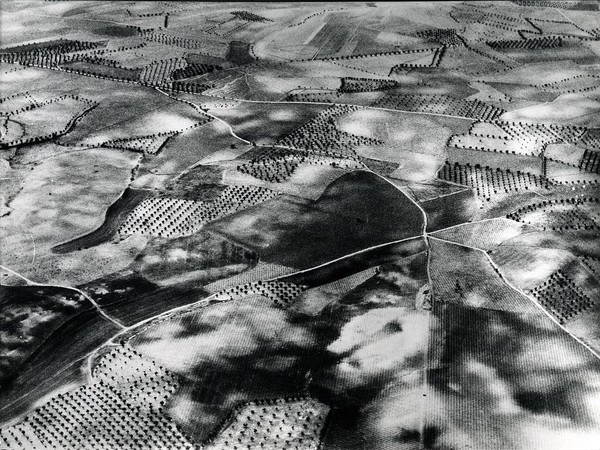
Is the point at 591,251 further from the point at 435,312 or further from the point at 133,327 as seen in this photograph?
the point at 133,327

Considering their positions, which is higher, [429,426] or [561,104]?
[561,104]

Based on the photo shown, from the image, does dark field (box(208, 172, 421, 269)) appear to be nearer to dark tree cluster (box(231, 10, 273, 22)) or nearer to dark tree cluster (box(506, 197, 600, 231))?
dark tree cluster (box(506, 197, 600, 231))

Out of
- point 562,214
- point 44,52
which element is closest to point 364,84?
point 562,214

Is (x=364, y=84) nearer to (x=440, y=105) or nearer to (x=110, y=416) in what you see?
(x=440, y=105)

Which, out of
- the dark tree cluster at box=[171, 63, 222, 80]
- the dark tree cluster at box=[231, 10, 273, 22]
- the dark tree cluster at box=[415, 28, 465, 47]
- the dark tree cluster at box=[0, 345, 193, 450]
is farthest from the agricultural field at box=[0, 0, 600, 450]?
the dark tree cluster at box=[231, 10, 273, 22]

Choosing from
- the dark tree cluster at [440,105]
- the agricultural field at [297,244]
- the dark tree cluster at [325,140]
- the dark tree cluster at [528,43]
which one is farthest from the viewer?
the dark tree cluster at [528,43]

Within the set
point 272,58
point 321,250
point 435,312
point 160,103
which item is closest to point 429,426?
point 435,312

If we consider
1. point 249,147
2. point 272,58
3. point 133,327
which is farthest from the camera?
point 272,58

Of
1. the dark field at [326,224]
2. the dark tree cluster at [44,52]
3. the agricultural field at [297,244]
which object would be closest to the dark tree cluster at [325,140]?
the agricultural field at [297,244]

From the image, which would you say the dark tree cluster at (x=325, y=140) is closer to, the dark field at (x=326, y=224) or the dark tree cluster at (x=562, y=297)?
the dark field at (x=326, y=224)
